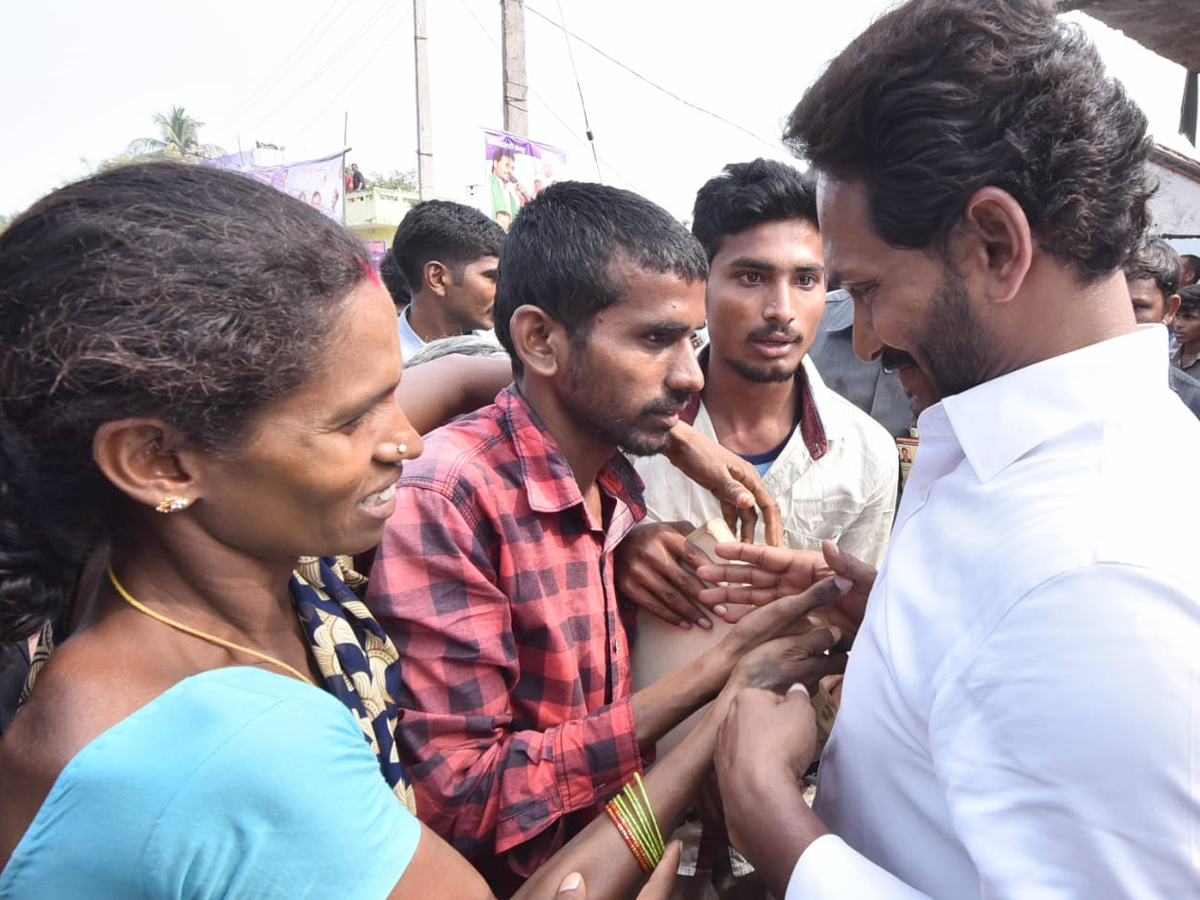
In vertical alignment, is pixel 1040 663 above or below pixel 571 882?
above

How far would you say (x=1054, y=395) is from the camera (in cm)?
117

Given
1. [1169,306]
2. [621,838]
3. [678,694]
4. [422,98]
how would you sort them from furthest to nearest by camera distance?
[422,98], [1169,306], [678,694], [621,838]

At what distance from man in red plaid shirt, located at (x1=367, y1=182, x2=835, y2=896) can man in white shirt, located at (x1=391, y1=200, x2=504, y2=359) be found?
3.12 m

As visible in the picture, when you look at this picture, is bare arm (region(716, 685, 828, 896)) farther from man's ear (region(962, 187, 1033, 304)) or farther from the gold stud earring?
the gold stud earring

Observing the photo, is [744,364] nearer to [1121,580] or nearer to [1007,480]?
[1007,480]

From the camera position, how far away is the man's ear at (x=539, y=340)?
6.33 ft

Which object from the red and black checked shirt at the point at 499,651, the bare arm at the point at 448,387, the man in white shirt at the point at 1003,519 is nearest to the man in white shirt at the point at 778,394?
the bare arm at the point at 448,387

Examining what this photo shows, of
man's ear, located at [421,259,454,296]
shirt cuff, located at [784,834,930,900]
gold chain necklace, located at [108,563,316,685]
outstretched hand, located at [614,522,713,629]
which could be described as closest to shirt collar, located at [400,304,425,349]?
man's ear, located at [421,259,454,296]

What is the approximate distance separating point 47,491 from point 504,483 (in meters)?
0.86

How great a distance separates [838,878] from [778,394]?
1886mm

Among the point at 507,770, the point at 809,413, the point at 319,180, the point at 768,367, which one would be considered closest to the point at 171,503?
the point at 507,770

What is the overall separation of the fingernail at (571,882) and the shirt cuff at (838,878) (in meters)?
0.38

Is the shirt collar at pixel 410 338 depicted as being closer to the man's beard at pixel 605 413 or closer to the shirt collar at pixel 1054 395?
the man's beard at pixel 605 413

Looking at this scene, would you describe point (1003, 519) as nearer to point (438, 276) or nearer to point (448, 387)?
point (448, 387)
